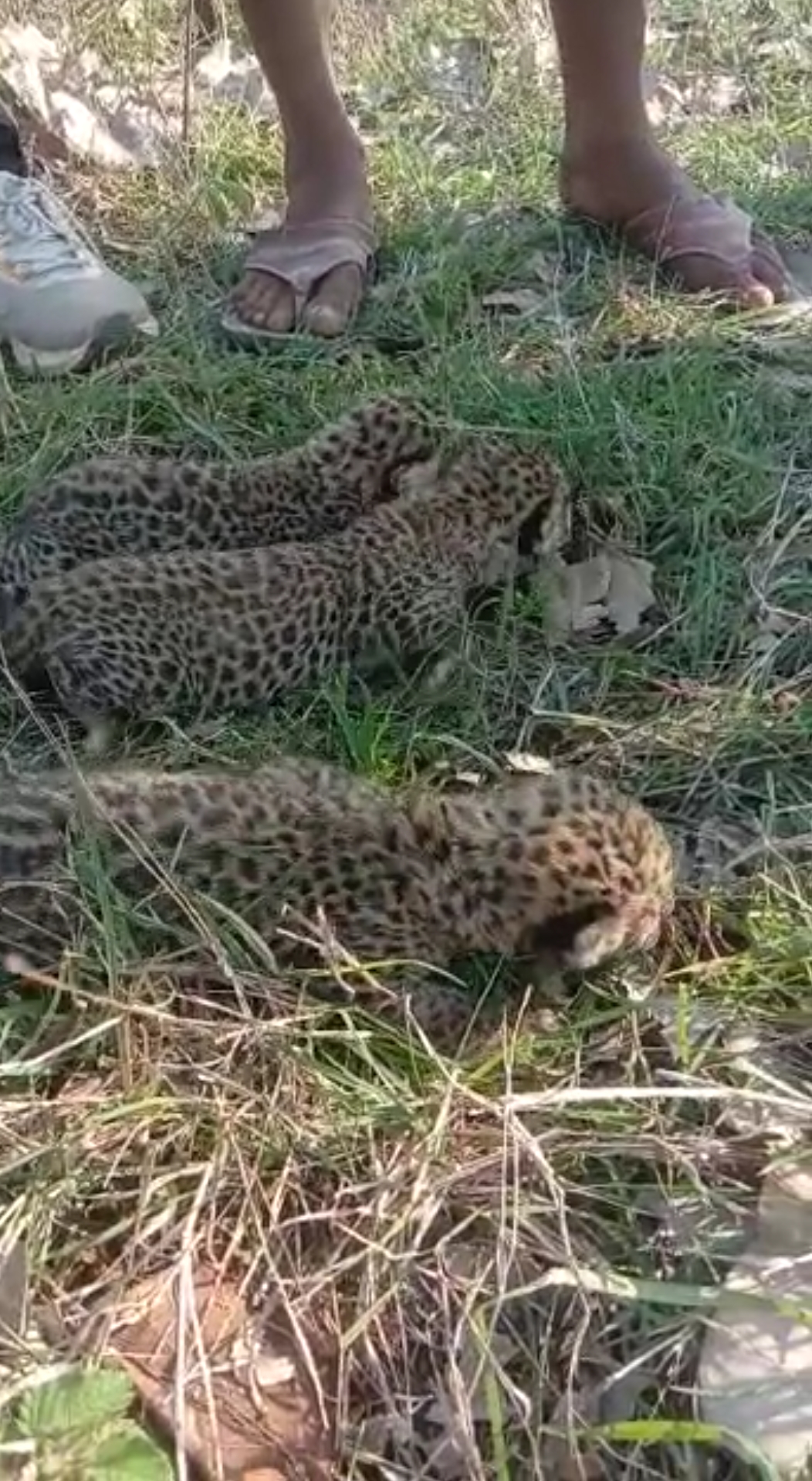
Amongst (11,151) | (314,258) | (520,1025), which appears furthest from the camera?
(11,151)

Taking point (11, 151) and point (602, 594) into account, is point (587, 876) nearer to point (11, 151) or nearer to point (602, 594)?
point (602, 594)

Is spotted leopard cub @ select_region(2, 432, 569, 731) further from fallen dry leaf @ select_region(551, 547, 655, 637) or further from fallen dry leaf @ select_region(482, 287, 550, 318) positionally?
fallen dry leaf @ select_region(482, 287, 550, 318)

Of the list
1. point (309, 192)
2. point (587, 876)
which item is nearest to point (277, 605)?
point (587, 876)

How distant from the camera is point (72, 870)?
7.38 feet

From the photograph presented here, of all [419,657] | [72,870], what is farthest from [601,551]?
[72,870]

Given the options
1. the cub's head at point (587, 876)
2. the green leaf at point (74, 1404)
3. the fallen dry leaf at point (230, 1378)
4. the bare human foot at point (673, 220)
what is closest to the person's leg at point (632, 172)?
the bare human foot at point (673, 220)

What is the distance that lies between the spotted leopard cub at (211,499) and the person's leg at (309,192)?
640 millimetres

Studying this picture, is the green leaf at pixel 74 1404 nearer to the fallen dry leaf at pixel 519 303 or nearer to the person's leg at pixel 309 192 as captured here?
the person's leg at pixel 309 192

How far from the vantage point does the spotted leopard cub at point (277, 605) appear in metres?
2.65

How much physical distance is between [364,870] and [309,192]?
1.96 m

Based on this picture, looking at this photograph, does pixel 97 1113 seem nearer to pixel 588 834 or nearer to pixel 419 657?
pixel 588 834

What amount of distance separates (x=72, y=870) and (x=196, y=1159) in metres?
0.38

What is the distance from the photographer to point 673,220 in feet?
12.3

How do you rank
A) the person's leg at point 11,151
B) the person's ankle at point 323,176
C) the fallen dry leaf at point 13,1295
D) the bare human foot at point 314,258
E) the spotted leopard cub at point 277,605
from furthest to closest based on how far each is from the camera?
1. the person's leg at point 11,151
2. the person's ankle at point 323,176
3. the bare human foot at point 314,258
4. the spotted leopard cub at point 277,605
5. the fallen dry leaf at point 13,1295
